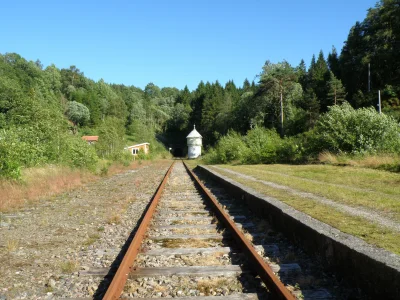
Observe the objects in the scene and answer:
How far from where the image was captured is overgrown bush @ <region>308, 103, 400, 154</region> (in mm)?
19703

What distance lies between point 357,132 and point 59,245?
18.9m

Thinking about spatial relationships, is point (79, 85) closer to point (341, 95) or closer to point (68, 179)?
point (341, 95)

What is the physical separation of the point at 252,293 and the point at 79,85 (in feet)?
564

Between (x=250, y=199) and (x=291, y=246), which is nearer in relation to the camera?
(x=291, y=246)

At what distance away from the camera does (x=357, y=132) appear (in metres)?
20.7

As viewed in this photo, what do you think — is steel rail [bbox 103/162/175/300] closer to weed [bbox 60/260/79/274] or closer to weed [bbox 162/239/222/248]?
weed [bbox 162/239/222/248]

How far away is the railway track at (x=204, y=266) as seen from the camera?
3584mm

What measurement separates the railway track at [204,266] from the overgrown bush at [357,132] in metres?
15.6

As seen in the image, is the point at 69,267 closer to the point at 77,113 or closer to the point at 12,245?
the point at 12,245

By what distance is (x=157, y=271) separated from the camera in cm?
420

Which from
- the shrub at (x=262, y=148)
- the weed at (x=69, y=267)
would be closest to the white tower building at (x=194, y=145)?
the shrub at (x=262, y=148)

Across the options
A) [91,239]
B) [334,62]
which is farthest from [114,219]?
[334,62]

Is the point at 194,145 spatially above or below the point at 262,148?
above

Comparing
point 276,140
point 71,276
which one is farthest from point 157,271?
point 276,140
